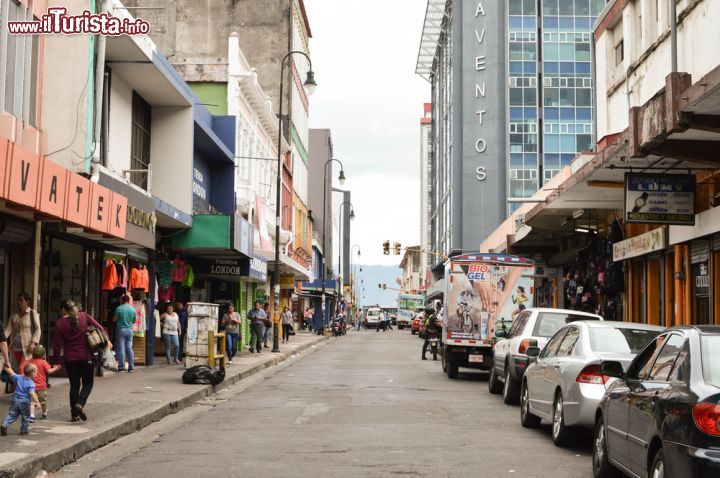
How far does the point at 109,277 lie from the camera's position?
22922 mm

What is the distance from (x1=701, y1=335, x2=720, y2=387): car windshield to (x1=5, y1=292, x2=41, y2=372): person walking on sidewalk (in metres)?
11.7

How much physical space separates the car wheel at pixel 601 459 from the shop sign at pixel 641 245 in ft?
43.5

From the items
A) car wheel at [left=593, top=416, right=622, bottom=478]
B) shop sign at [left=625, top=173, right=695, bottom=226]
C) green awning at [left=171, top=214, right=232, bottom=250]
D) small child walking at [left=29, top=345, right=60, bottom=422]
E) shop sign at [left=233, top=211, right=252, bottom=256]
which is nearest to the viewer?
car wheel at [left=593, top=416, right=622, bottom=478]

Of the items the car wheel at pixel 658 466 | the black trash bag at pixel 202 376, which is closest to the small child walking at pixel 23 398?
the car wheel at pixel 658 466

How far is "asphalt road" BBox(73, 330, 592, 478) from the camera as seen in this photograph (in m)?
9.94

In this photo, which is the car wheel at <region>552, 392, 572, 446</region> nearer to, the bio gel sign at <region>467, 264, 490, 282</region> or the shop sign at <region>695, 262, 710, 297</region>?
the shop sign at <region>695, 262, 710, 297</region>

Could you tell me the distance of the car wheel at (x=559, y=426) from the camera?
11453 mm

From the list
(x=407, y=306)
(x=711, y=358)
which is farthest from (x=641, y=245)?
(x=407, y=306)

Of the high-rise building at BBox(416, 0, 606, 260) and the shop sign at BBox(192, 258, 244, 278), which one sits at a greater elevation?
the high-rise building at BBox(416, 0, 606, 260)

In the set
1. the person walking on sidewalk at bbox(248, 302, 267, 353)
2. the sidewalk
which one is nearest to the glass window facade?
the person walking on sidewalk at bbox(248, 302, 267, 353)

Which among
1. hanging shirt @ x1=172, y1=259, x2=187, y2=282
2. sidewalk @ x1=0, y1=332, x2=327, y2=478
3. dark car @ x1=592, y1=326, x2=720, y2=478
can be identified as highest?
hanging shirt @ x1=172, y1=259, x2=187, y2=282

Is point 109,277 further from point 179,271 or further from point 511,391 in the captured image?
point 511,391

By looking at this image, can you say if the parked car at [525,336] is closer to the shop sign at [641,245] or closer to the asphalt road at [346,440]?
the asphalt road at [346,440]
